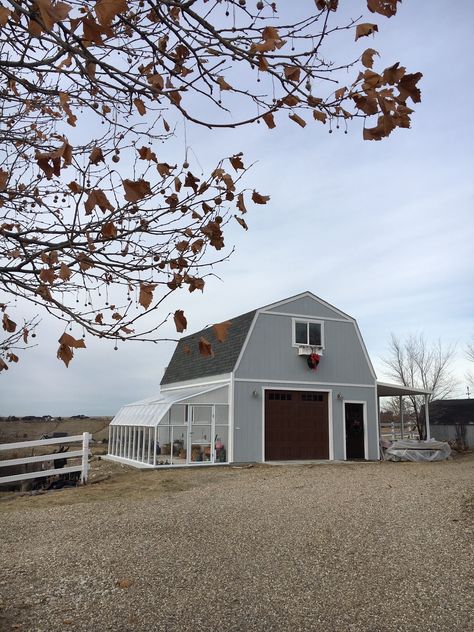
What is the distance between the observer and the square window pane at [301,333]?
64.6 feet

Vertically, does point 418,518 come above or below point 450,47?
below

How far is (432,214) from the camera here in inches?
478

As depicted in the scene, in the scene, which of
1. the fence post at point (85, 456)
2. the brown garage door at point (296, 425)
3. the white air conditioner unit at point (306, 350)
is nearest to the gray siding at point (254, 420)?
the brown garage door at point (296, 425)

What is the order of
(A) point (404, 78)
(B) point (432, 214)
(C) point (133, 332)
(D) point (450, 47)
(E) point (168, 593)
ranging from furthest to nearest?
1. (B) point (432, 214)
2. (E) point (168, 593)
3. (D) point (450, 47)
4. (C) point (133, 332)
5. (A) point (404, 78)

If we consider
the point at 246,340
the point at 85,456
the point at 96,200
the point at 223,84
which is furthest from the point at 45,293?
the point at 246,340

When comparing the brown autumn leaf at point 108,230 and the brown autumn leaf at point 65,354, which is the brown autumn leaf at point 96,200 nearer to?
the brown autumn leaf at point 108,230

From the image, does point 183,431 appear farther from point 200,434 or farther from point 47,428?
point 47,428

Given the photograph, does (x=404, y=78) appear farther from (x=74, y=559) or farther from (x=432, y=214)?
(x=432, y=214)

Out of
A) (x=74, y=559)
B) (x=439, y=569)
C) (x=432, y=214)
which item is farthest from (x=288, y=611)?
(x=432, y=214)

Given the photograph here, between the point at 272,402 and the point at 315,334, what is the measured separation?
312 cm

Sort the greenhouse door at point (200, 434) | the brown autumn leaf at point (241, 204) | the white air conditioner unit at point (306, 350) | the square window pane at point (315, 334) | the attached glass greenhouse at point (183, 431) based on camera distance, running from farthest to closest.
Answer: the square window pane at point (315, 334), the white air conditioner unit at point (306, 350), the greenhouse door at point (200, 434), the attached glass greenhouse at point (183, 431), the brown autumn leaf at point (241, 204)

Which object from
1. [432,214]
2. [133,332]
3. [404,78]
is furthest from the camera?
[432,214]

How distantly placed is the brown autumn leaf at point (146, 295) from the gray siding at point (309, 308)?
16.2 m

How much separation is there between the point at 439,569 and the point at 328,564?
1.15m
